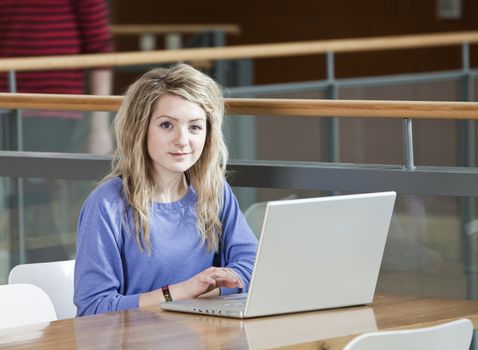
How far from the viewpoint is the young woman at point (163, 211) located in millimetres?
2656

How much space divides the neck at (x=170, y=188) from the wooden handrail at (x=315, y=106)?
0.37 m

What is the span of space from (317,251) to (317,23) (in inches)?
316

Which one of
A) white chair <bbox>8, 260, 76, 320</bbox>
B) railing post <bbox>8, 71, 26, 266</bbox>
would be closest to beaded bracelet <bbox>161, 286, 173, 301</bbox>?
white chair <bbox>8, 260, 76, 320</bbox>

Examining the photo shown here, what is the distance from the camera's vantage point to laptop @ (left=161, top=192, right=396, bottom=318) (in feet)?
7.57

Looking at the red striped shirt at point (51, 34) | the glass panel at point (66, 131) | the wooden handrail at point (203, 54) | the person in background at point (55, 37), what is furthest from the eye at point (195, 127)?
the red striped shirt at point (51, 34)

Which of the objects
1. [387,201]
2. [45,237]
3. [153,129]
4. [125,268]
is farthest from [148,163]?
[45,237]

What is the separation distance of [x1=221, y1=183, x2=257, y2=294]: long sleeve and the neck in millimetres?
122

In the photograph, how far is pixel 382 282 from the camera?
3.35 metres

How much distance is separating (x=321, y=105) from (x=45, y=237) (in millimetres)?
1502

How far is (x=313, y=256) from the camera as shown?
92.9 inches

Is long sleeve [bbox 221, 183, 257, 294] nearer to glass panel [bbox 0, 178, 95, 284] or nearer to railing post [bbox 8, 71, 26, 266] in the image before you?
glass panel [bbox 0, 178, 95, 284]

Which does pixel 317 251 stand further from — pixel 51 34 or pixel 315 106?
pixel 51 34

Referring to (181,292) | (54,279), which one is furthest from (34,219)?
(181,292)

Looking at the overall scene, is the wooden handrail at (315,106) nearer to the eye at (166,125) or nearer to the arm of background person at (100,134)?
the eye at (166,125)
